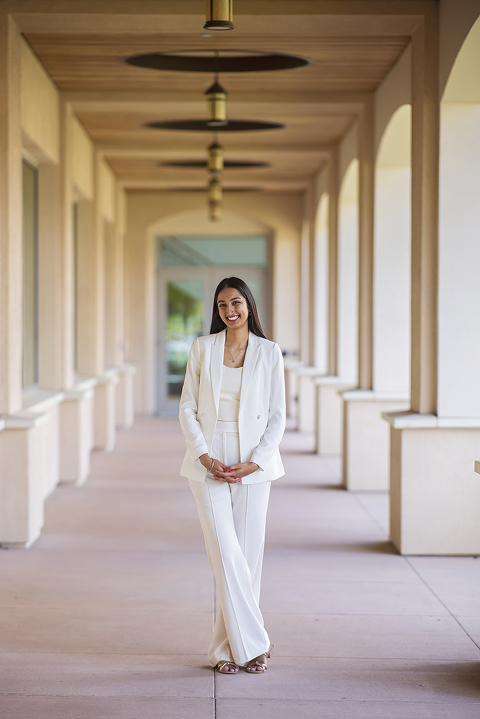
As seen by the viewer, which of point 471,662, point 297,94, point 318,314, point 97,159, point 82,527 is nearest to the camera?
point 471,662

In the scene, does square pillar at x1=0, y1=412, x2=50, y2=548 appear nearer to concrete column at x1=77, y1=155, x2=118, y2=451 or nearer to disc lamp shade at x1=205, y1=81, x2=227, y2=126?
disc lamp shade at x1=205, y1=81, x2=227, y2=126

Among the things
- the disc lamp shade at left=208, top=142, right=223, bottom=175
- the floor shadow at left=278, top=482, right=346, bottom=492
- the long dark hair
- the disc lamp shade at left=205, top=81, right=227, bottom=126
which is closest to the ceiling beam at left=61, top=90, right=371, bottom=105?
the disc lamp shade at left=208, top=142, right=223, bottom=175

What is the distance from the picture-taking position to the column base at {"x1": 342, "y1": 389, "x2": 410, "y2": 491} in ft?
25.7

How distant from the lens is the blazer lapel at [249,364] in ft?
11.9

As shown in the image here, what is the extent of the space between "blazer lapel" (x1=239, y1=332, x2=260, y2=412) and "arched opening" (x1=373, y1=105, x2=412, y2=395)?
4281mm

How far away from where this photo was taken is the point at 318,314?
12.3 metres

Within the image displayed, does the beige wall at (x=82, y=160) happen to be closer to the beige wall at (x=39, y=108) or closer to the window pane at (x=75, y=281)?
the window pane at (x=75, y=281)

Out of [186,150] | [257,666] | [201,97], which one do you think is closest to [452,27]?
[201,97]

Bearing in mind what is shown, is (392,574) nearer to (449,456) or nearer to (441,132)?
(449,456)

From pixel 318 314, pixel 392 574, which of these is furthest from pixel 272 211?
pixel 392 574

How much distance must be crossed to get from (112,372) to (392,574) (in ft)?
21.7

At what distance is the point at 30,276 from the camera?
7.73 metres

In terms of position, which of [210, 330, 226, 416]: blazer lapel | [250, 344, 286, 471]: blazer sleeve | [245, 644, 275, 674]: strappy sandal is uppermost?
[210, 330, 226, 416]: blazer lapel

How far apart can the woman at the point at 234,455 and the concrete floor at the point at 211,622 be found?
0.26 m
